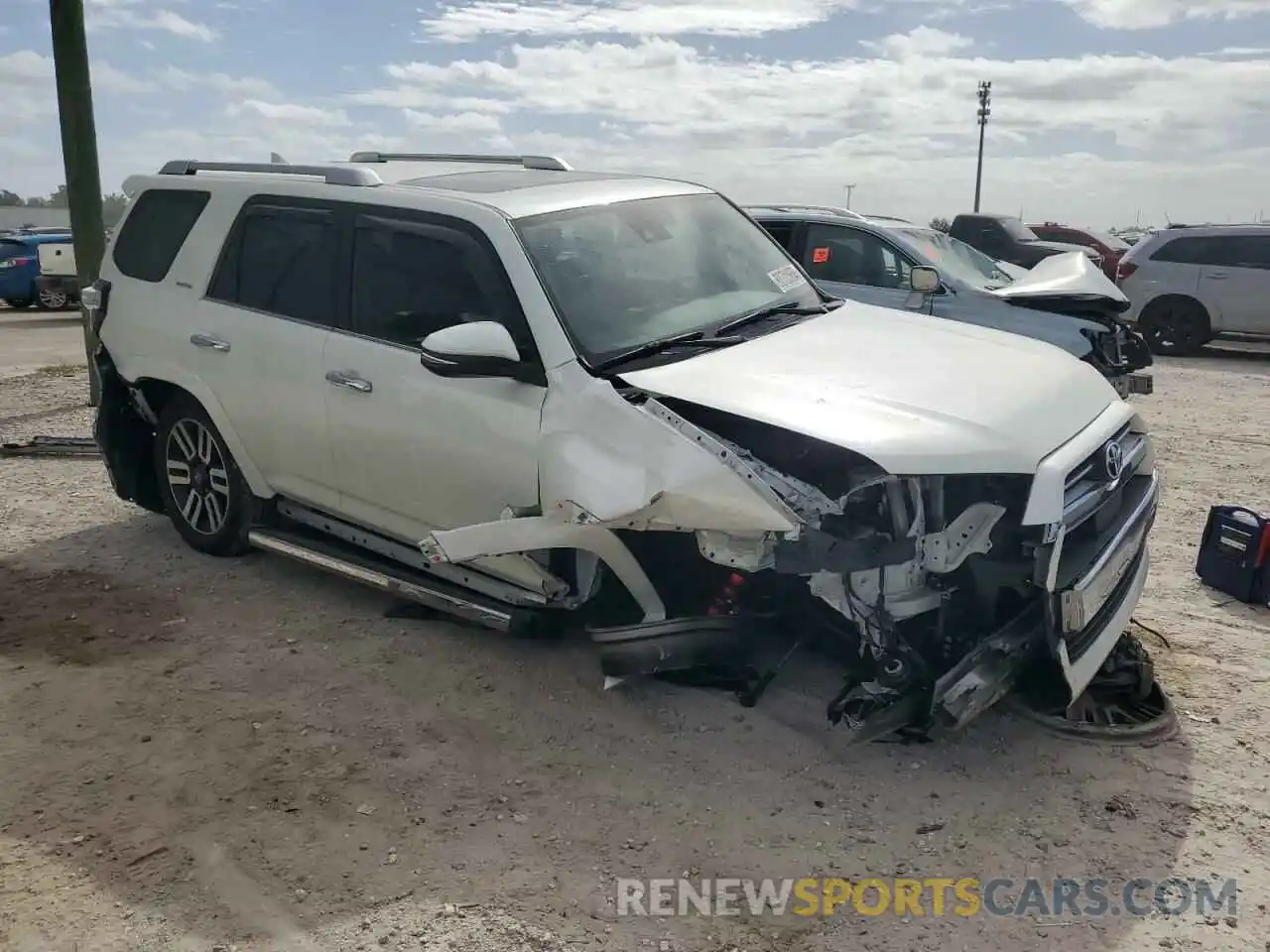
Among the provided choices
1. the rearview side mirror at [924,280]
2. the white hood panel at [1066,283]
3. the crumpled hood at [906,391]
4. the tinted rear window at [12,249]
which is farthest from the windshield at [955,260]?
the tinted rear window at [12,249]

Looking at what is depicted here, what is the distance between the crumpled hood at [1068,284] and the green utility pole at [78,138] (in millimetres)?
7157

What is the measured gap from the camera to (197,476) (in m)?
5.80

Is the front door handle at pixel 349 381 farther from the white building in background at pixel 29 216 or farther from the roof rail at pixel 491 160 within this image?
the white building in background at pixel 29 216

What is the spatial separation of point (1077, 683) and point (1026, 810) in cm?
44

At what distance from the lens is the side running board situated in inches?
174

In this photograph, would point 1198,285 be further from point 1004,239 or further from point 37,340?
point 37,340

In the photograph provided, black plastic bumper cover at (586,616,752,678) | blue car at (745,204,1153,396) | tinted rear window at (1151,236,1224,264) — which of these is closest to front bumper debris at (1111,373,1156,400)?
blue car at (745,204,1153,396)

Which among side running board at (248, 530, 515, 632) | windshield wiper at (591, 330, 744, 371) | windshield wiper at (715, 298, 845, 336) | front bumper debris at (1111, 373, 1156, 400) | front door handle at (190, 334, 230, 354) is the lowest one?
side running board at (248, 530, 515, 632)

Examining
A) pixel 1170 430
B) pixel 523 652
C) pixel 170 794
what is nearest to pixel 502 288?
pixel 523 652

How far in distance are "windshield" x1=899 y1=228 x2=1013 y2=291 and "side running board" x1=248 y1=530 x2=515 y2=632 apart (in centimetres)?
578

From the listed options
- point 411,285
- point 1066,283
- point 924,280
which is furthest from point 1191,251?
point 411,285

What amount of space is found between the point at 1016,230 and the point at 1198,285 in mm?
7075

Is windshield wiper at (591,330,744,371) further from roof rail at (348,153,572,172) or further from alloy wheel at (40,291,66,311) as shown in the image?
alloy wheel at (40,291,66,311)

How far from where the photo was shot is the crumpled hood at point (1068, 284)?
7.19 m
